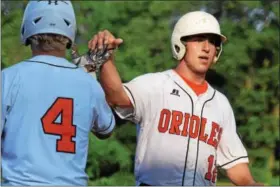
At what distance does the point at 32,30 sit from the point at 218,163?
1706mm

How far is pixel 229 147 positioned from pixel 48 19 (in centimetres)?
169

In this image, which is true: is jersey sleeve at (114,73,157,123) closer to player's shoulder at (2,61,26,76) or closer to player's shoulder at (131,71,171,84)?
player's shoulder at (131,71,171,84)

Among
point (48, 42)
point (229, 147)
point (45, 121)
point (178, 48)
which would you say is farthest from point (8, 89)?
point (229, 147)

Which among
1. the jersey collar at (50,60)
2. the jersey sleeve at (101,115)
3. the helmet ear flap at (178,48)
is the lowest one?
the jersey sleeve at (101,115)

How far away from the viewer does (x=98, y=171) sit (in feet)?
44.1

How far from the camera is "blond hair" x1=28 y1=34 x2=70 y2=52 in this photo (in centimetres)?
413

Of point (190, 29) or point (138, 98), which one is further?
point (190, 29)

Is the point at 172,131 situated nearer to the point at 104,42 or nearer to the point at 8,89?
the point at 104,42

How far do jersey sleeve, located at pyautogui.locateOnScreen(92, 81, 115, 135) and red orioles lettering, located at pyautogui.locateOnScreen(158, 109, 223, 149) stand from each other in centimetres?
67

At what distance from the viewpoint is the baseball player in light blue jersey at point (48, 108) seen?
3908 millimetres

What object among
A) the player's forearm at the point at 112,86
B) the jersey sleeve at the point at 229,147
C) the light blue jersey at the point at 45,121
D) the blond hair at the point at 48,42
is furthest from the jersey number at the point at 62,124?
the jersey sleeve at the point at 229,147

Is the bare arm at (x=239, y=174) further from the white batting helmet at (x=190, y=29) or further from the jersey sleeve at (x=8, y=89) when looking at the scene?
the jersey sleeve at (x=8, y=89)

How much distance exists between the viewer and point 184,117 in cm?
508

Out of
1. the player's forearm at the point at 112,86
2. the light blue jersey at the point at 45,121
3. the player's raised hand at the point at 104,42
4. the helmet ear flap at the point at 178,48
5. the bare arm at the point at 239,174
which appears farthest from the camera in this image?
the bare arm at the point at 239,174
